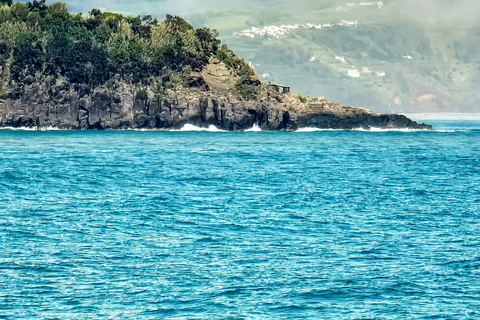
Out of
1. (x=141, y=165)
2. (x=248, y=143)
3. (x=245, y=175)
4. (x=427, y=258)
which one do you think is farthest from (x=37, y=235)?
(x=248, y=143)

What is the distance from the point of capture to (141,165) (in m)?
108

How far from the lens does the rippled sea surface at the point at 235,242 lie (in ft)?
127

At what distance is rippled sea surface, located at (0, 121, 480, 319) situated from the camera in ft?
127

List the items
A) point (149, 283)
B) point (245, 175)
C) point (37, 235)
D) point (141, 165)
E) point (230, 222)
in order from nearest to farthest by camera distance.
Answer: point (149, 283) < point (37, 235) < point (230, 222) < point (245, 175) < point (141, 165)

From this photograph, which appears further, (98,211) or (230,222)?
(98,211)

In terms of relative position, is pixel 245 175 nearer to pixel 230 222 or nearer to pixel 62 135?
pixel 230 222

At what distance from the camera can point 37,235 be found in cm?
5366

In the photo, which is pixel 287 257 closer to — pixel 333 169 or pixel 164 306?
pixel 164 306

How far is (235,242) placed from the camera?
171 feet

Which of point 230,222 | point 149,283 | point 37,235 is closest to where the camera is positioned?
point 149,283

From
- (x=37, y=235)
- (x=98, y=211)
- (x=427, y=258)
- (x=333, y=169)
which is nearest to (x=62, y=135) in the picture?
(x=333, y=169)

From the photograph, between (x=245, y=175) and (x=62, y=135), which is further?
(x=62, y=135)

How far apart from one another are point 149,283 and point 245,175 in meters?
55.4

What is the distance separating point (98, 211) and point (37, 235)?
38.8ft
